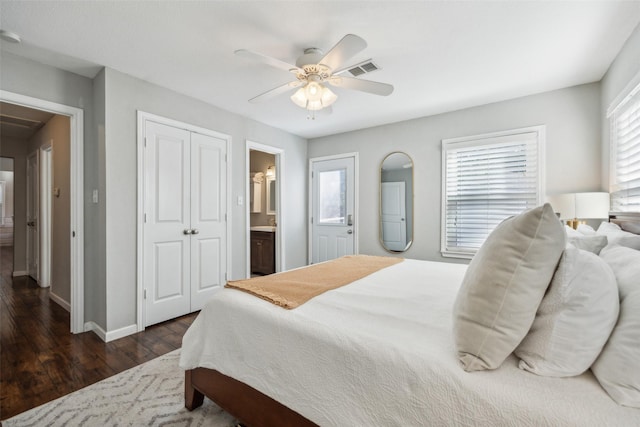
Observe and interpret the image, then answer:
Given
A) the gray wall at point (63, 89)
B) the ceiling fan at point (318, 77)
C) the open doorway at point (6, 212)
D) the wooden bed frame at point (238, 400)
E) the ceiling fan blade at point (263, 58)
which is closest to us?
the wooden bed frame at point (238, 400)

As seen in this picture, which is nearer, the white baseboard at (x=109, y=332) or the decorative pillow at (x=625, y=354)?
the decorative pillow at (x=625, y=354)

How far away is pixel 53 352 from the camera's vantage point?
2346mm

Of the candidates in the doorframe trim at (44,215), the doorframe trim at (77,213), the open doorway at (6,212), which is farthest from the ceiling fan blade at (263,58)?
the open doorway at (6,212)

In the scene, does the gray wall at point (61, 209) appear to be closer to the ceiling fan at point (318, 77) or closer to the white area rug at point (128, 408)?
the white area rug at point (128, 408)

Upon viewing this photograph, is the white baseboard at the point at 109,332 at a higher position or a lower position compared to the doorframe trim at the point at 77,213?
lower

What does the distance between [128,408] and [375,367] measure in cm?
160

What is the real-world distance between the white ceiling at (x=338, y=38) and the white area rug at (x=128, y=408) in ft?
7.95

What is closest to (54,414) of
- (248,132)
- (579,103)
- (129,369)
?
(129,369)

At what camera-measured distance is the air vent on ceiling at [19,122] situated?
3783 millimetres

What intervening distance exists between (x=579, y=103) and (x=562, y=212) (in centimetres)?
127

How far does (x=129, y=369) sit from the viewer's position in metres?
2.11

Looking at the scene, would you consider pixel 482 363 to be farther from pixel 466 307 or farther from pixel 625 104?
pixel 625 104

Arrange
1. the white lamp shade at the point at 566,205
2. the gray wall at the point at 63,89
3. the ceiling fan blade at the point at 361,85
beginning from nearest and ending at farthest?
the ceiling fan blade at the point at 361,85 → the gray wall at the point at 63,89 → the white lamp shade at the point at 566,205

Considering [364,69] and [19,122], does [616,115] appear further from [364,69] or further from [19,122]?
[19,122]
